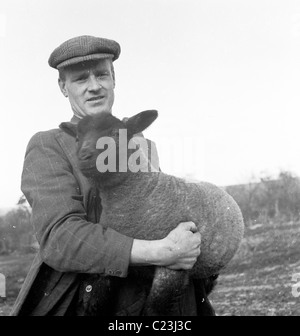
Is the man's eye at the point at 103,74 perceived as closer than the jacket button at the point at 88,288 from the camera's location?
No

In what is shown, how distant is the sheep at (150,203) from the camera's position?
2.10 metres

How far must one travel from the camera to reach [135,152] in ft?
7.35

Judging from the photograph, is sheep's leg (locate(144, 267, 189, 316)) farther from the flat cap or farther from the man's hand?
the flat cap

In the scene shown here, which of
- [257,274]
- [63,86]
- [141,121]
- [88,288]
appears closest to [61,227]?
[88,288]

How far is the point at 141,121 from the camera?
2.21 meters

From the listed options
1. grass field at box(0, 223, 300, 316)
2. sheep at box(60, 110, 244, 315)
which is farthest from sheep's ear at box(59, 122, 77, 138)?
grass field at box(0, 223, 300, 316)

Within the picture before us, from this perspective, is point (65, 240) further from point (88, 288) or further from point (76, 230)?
point (88, 288)

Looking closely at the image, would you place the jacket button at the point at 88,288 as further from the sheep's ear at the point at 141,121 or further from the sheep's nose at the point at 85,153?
the sheep's ear at the point at 141,121

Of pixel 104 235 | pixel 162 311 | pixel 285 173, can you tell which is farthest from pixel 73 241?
pixel 285 173

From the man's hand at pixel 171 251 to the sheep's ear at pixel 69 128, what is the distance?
0.53 metres

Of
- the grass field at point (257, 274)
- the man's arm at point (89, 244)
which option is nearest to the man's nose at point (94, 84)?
the man's arm at point (89, 244)

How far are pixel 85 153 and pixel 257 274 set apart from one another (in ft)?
12.4

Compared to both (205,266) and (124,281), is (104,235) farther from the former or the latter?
(205,266)

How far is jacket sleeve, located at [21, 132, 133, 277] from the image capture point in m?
2.04
